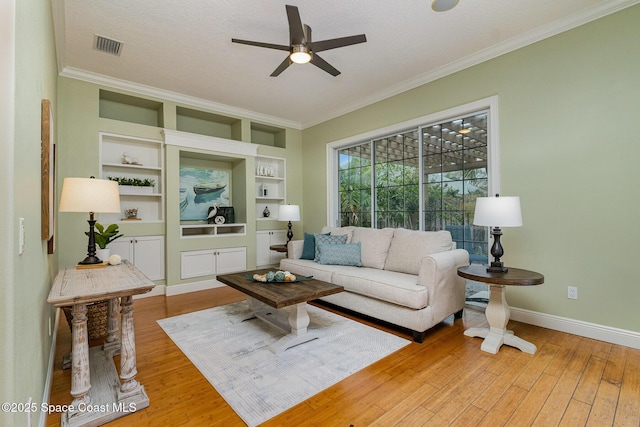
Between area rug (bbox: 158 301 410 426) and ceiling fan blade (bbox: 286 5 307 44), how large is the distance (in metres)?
2.57

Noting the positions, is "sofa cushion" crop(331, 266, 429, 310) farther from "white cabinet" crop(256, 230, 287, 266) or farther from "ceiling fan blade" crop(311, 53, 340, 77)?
"white cabinet" crop(256, 230, 287, 266)

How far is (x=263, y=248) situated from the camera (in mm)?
5336

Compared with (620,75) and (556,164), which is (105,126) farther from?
(620,75)

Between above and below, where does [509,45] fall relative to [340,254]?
above

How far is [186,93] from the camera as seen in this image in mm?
4312

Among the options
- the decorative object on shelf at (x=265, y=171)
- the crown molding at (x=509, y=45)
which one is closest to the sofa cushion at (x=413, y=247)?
the crown molding at (x=509, y=45)

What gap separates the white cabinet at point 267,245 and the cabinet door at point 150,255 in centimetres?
156

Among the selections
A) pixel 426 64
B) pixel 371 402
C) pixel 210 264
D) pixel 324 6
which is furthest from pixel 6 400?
pixel 426 64

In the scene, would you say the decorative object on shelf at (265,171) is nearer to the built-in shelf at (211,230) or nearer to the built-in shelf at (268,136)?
the built-in shelf at (268,136)

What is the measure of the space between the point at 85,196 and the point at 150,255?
2.21 m

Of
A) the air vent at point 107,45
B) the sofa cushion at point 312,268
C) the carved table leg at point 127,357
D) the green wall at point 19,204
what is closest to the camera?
the green wall at point 19,204

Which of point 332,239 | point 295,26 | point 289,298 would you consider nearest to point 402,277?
point 332,239

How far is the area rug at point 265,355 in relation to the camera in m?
1.85

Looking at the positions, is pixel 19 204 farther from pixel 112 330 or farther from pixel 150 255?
pixel 150 255
